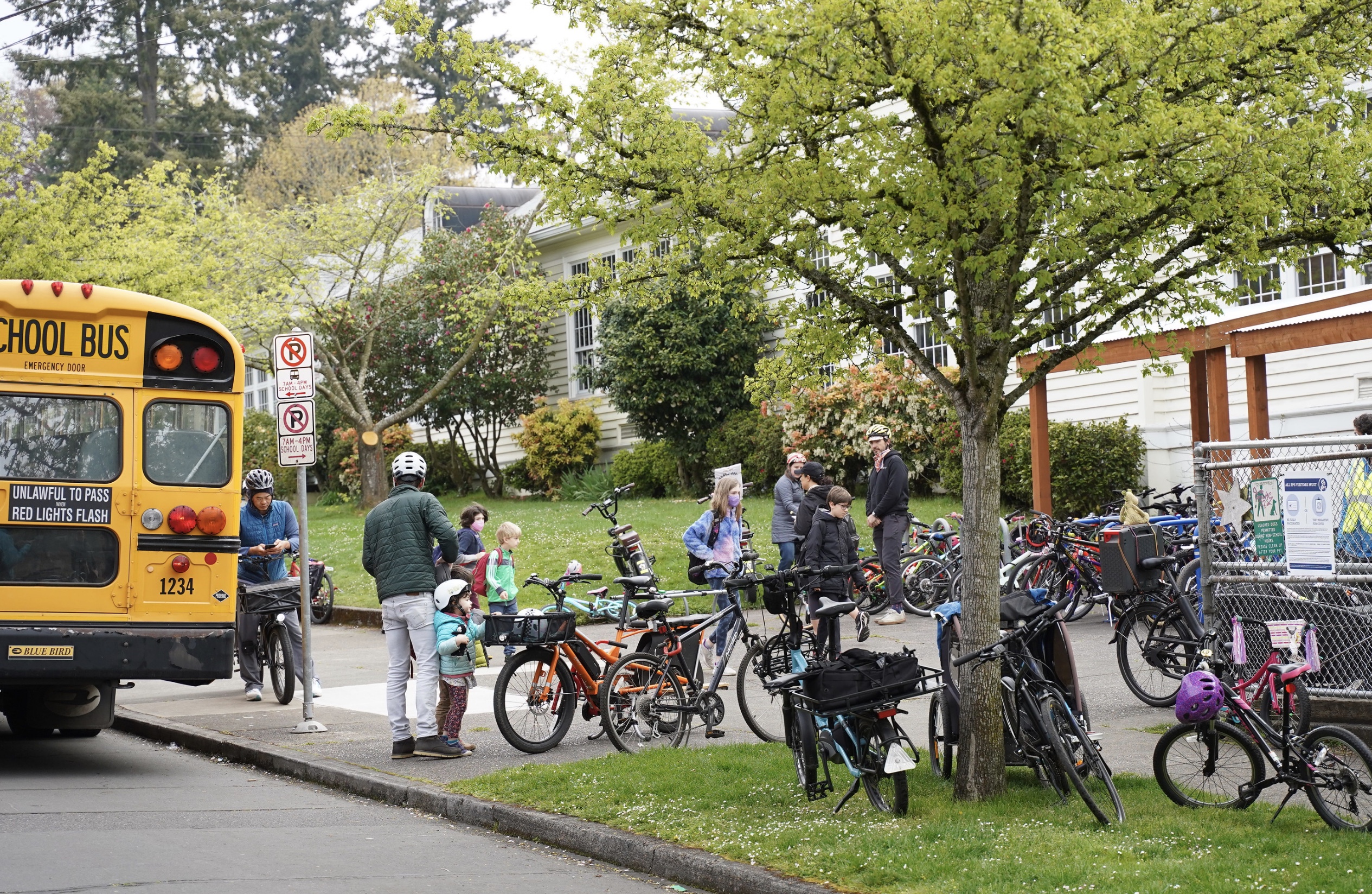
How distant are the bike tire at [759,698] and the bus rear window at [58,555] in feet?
14.1

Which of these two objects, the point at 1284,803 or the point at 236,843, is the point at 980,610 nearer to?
the point at 1284,803

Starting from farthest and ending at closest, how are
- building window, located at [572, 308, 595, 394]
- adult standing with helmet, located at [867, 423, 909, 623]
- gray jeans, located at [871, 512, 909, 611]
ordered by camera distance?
building window, located at [572, 308, 595, 394]
gray jeans, located at [871, 512, 909, 611]
adult standing with helmet, located at [867, 423, 909, 623]

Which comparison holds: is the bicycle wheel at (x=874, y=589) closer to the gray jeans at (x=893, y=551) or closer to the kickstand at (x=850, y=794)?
the gray jeans at (x=893, y=551)

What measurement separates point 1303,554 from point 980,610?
202 cm

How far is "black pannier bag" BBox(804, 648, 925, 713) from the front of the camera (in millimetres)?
7156

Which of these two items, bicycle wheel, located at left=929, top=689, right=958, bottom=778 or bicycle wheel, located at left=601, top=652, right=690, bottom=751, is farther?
bicycle wheel, located at left=601, top=652, right=690, bottom=751

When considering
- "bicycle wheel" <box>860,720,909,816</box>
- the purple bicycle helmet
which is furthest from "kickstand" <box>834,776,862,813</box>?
the purple bicycle helmet

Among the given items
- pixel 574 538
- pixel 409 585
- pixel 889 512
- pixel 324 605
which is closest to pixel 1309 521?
pixel 409 585

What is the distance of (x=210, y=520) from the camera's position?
391 inches

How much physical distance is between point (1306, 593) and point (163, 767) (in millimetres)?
7613

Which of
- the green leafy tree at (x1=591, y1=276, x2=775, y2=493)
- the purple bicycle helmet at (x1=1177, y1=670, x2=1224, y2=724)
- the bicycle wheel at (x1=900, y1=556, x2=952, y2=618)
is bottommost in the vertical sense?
the purple bicycle helmet at (x1=1177, y1=670, x2=1224, y2=724)

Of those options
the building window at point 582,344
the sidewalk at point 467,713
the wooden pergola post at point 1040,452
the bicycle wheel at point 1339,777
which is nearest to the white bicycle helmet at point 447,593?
the sidewalk at point 467,713

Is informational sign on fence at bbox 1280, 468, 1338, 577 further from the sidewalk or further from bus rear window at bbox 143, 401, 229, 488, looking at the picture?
bus rear window at bbox 143, 401, 229, 488

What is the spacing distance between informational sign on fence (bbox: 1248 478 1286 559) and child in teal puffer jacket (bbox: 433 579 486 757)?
4825 millimetres
